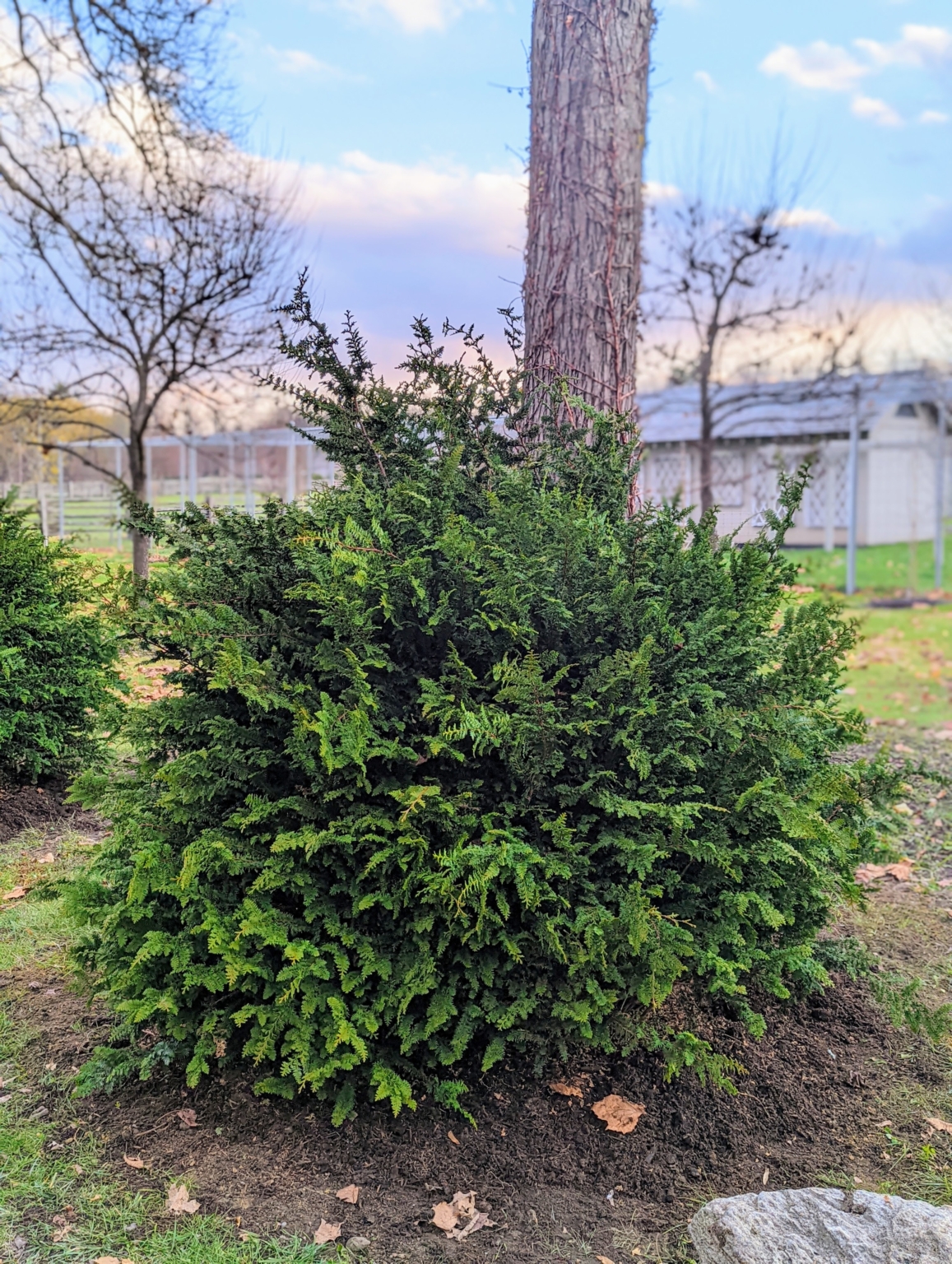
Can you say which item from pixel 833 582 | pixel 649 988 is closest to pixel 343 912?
pixel 649 988

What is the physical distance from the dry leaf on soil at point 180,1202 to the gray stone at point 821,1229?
1.28 meters

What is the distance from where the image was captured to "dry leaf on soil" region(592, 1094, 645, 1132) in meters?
2.71

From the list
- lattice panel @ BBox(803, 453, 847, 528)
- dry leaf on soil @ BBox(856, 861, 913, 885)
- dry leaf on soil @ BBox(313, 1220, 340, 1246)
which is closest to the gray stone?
dry leaf on soil @ BBox(313, 1220, 340, 1246)

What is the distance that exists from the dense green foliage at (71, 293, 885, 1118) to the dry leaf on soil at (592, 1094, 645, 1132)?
0.18 metres

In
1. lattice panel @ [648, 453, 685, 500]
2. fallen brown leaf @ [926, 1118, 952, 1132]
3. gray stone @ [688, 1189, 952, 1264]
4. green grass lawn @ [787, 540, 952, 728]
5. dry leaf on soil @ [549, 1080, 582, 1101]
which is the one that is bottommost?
fallen brown leaf @ [926, 1118, 952, 1132]

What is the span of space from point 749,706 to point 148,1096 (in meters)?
2.21

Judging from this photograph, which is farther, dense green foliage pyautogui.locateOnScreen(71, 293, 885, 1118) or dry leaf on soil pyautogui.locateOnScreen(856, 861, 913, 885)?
dry leaf on soil pyautogui.locateOnScreen(856, 861, 913, 885)

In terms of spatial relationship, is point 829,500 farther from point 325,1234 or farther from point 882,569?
point 325,1234

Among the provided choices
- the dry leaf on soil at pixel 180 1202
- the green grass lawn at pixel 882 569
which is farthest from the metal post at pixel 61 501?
the dry leaf on soil at pixel 180 1202

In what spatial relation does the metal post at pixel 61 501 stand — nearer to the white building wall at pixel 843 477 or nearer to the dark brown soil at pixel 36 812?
the dark brown soil at pixel 36 812

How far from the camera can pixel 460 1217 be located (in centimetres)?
243

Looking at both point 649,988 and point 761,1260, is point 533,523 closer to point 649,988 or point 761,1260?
point 649,988

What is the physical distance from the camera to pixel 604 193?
13.9 feet

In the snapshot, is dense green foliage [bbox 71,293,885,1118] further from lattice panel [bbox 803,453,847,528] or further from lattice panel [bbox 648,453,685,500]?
lattice panel [bbox 648,453,685,500]
